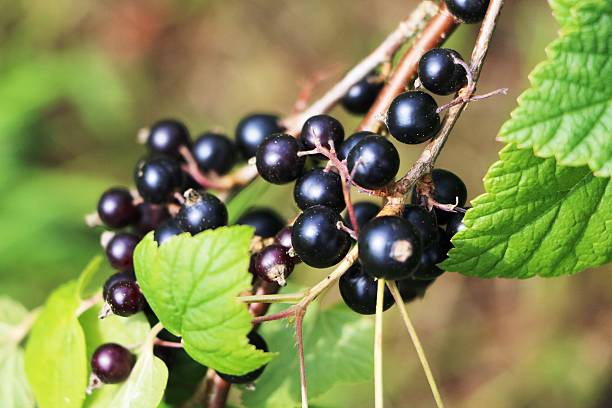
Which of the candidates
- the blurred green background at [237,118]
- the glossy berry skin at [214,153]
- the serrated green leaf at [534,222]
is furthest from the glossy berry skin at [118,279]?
the blurred green background at [237,118]

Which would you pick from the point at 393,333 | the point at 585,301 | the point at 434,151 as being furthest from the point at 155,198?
the point at 585,301

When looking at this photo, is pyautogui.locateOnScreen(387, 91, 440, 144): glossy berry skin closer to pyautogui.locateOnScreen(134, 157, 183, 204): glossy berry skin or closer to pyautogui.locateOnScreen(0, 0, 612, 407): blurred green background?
pyautogui.locateOnScreen(134, 157, 183, 204): glossy berry skin

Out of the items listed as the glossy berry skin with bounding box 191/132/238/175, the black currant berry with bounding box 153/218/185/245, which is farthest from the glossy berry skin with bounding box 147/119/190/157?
the black currant berry with bounding box 153/218/185/245

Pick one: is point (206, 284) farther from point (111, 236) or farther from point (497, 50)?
point (497, 50)

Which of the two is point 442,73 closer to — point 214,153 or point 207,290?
point 207,290

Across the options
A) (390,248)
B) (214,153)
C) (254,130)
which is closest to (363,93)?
(254,130)
